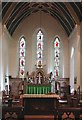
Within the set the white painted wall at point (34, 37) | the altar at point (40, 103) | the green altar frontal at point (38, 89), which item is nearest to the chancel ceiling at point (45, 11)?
the white painted wall at point (34, 37)

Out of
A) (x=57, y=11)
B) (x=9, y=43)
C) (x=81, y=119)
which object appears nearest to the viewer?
(x=81, y=119)

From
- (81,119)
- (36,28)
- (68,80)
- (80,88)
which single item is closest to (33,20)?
(36,28)

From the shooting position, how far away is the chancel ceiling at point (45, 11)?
22898 mm

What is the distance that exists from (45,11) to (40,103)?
47.7ft

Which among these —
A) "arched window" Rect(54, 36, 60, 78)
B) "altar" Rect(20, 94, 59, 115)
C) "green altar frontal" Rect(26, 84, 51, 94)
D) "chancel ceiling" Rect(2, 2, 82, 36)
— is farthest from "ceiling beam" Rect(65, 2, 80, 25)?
"altar" Rect(20, 94, 59, 115)

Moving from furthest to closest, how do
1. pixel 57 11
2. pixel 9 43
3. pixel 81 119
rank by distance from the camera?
pixel 9 43 → pixel 57 11 → pixel 81 119

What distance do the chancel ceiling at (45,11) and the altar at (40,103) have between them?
802cm

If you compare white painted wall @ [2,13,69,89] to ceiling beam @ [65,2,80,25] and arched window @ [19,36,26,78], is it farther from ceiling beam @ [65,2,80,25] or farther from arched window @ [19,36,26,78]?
ceiling beam @ [65,2,80,25]

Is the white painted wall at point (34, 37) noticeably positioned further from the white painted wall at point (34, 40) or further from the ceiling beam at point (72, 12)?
the ceiling beam at point (72, 12)

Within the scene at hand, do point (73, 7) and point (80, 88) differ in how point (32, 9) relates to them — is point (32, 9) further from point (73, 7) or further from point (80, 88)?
point (80, 88)

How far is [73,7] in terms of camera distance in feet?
74.2

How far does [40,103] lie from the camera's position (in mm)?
16578

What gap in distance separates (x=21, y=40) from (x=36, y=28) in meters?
1.82

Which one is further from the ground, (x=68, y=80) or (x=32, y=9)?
(x=32, y=9)
